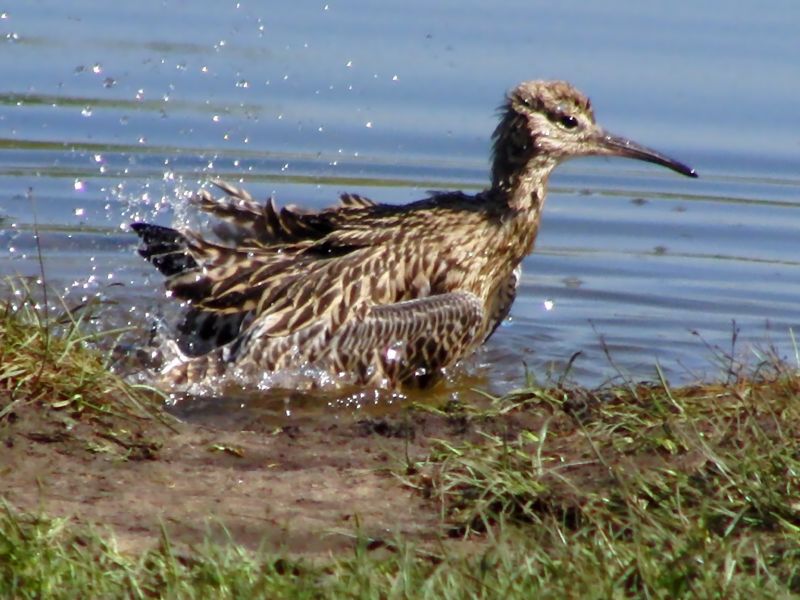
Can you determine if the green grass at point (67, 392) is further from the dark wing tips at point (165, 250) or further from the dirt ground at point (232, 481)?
the dark wing tips at point (165, 250)

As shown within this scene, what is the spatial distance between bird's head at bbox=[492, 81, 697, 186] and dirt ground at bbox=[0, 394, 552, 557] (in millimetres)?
2702

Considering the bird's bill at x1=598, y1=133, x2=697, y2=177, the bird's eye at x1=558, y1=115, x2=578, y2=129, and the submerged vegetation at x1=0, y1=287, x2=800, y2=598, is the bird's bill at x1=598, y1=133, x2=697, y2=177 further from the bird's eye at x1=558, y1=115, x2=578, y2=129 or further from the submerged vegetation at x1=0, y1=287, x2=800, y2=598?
the submerged vegetation at x1=0, y1=287, x2=800, y2=598

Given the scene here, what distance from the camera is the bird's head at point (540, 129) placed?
29.5 ft

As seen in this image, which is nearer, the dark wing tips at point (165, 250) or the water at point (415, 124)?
the dark wing tips at point (165, 250)

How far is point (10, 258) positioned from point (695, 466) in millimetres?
5827

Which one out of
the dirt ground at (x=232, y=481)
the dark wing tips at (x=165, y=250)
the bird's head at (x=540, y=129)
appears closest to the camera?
the dirt ground at (x=232, y=481)

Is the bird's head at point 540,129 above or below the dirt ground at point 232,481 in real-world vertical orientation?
above

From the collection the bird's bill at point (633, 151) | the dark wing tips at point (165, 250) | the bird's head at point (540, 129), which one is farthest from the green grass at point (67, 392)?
the bird's bill at point (633, 151)

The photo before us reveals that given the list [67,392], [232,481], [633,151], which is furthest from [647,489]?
[633,151]

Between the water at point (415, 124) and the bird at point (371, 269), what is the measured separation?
1.19m

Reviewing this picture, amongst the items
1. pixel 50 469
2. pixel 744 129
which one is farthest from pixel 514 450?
pixel 744 129

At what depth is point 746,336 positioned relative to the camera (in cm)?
945

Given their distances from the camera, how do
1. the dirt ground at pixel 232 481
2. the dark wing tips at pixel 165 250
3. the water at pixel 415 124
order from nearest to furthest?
the dirt ground at pixel 232 481
the dark wing tips at pixel 165 250
the water at pixel 415 124

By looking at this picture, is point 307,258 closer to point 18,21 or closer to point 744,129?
point 744,129
